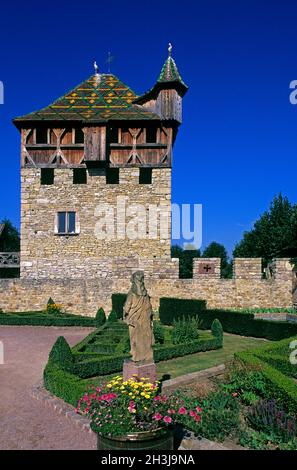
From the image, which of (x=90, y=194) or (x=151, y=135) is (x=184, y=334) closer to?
(x=90, y=194)

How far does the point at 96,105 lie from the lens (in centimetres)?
2850

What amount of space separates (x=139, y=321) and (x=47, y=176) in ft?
67.0

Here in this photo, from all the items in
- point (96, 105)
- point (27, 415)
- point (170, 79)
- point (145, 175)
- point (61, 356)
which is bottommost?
point (27, 415)

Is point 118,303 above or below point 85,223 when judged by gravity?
below

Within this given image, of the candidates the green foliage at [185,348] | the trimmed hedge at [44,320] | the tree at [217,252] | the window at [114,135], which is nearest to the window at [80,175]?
the window at [114,135]

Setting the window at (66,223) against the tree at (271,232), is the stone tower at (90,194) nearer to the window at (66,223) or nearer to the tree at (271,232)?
the window at (66,223)

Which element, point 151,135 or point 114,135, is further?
point 151,135

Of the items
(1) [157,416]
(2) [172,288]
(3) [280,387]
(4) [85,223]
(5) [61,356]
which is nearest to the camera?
(1) [157,416]

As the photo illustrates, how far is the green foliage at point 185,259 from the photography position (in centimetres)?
5937

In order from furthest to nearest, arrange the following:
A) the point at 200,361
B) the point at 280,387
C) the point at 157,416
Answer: the point at 200,361, the point at 280,387, the point at 157,416

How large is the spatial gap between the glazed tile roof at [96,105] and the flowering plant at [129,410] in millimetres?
21497

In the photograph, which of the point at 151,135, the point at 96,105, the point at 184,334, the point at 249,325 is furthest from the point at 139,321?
the point at 96,105
